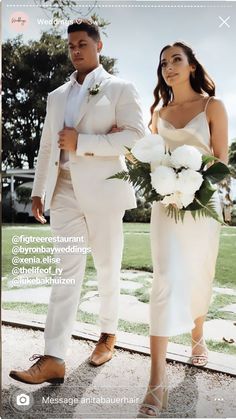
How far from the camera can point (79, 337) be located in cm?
317

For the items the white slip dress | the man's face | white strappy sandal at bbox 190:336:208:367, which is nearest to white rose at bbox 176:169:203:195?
the white slip dress

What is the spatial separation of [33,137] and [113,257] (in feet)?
2.40

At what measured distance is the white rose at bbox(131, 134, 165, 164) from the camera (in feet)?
8.32

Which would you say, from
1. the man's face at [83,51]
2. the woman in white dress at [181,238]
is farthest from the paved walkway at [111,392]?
the man's face at [83,51]

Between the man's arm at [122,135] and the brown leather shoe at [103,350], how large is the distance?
37.0 inches

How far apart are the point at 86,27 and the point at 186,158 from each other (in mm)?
834

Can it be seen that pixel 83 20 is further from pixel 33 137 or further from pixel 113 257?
pixel 113 257

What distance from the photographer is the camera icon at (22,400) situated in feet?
8.86

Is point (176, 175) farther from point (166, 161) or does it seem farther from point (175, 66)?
point (175, 66)

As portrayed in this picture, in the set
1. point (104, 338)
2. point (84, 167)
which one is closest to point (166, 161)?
point (84, 167)

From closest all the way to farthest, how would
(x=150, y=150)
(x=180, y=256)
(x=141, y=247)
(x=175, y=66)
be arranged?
(x=150, y=150) < (x=180, y=256) < (x=175, y=66) < (x=141, y=247)

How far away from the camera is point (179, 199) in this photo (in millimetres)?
2508

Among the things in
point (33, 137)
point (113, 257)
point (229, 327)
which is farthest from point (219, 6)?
point (229, 327)

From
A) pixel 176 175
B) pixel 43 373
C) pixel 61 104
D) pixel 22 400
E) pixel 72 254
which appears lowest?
pixel 22 400
